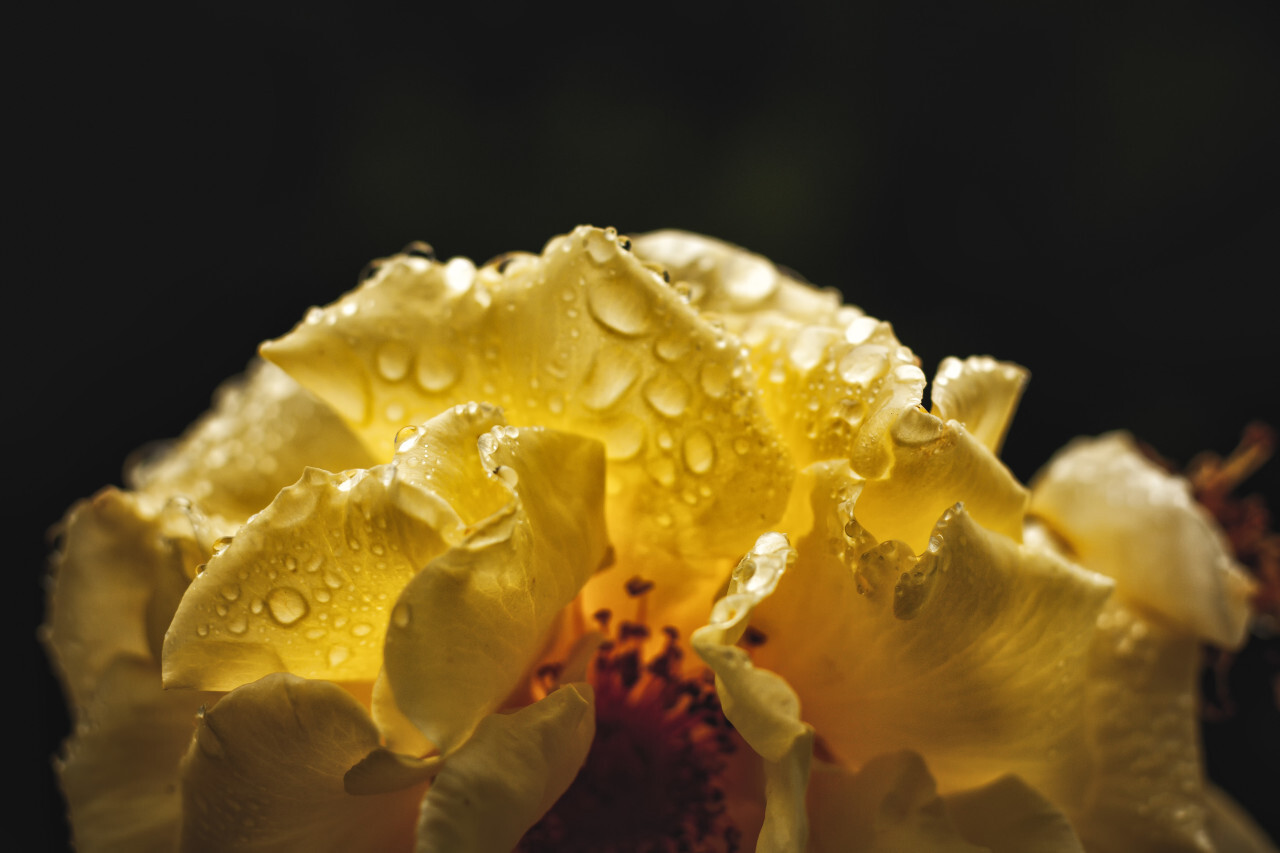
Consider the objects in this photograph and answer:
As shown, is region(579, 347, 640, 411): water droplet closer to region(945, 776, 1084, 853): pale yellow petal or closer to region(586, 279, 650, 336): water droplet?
region(586, 279, 650, 336): water droplet

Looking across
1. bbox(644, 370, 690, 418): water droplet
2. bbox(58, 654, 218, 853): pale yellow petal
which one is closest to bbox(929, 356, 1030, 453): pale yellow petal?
bbox(644, 370, 690, 418): water droplet

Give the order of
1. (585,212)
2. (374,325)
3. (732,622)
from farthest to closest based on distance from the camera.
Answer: (585,212) < (374,325) < (732,622)

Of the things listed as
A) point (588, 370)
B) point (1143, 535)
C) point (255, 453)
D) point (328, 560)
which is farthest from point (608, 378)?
point (1143, 535)

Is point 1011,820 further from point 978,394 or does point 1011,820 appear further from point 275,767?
point 275,767

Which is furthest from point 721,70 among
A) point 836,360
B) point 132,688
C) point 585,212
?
point 132,688

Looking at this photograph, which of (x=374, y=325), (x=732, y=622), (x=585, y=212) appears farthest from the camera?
(x=585, y=212)

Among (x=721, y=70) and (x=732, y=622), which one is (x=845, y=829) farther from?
(x=721, y=70)

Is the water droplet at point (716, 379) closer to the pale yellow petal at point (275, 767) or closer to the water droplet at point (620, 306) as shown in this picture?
the water droplet at point (620, 306)

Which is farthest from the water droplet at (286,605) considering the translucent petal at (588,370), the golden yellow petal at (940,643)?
the golden yellow petal at (940,643)
